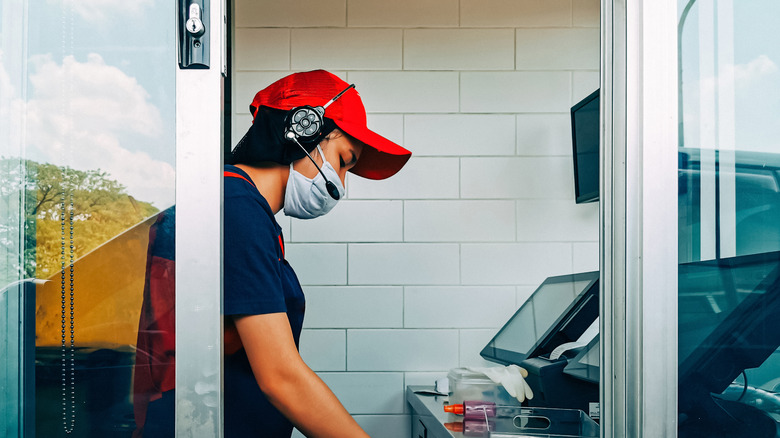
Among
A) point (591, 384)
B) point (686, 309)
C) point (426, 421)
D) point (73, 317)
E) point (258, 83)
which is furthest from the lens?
point (258, 83)

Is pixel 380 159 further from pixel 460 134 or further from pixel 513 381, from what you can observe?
pixel 460 134

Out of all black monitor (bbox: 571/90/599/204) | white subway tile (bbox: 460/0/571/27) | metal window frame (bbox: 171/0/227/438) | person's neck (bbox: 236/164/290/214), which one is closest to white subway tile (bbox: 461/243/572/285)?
black monitor (bbox: 571/90/599/204)

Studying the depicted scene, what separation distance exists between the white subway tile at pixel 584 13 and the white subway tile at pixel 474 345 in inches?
46.3

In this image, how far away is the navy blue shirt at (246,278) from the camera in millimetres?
1176

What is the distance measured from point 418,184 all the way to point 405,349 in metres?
0.63

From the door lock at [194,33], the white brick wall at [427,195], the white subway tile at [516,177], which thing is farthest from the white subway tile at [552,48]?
the door lock at [194,33]

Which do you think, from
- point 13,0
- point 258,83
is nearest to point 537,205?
point 258,83

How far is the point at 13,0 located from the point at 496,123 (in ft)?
6.19

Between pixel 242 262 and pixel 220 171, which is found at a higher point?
pixel 220 171

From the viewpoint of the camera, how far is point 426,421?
6.85ft

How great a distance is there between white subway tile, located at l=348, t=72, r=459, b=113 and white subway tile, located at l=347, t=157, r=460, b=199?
206mm

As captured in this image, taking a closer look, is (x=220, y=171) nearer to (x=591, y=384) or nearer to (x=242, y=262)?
(x=242, y=262)

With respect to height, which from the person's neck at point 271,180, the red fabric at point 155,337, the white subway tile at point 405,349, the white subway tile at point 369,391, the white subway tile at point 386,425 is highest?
the person's neck at point 271,180

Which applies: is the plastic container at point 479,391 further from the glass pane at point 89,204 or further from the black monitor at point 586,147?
the glass pane at point 89,204
